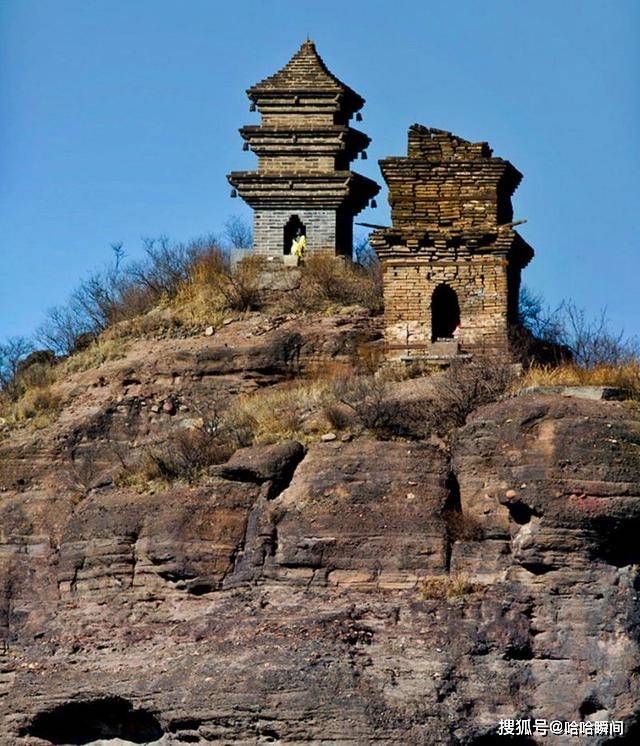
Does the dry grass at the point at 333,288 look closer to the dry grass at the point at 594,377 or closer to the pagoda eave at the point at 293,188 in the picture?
the pagoda eave at the point at 293,188

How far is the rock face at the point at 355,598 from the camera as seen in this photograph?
3581 centimetres

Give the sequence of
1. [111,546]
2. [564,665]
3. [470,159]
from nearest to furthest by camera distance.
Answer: [564,665], [111,546], [470,159]

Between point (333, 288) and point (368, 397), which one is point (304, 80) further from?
point (368, 397)

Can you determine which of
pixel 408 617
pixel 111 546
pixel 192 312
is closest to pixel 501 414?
pixel 408 617

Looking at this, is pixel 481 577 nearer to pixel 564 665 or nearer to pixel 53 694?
pixel 564 665

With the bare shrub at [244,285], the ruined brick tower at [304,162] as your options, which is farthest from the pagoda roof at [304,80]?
the bare shrub at [244,285]

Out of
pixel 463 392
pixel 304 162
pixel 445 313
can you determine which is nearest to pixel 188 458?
pixel 463 392

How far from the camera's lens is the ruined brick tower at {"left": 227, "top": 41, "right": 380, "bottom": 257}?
48.7 metres

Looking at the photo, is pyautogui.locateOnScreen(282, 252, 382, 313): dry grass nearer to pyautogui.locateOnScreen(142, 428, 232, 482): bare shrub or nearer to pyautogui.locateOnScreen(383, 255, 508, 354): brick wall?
pyautogui.locateOnScreen(383, 255, 508, 354): brick wall

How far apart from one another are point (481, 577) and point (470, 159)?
9.88m

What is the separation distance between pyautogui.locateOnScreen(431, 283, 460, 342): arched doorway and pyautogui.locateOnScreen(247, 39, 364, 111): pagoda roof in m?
6.86

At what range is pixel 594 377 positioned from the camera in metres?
39.8

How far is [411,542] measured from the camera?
122 ft

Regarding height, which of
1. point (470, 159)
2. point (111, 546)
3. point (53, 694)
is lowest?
point (53, 694)
